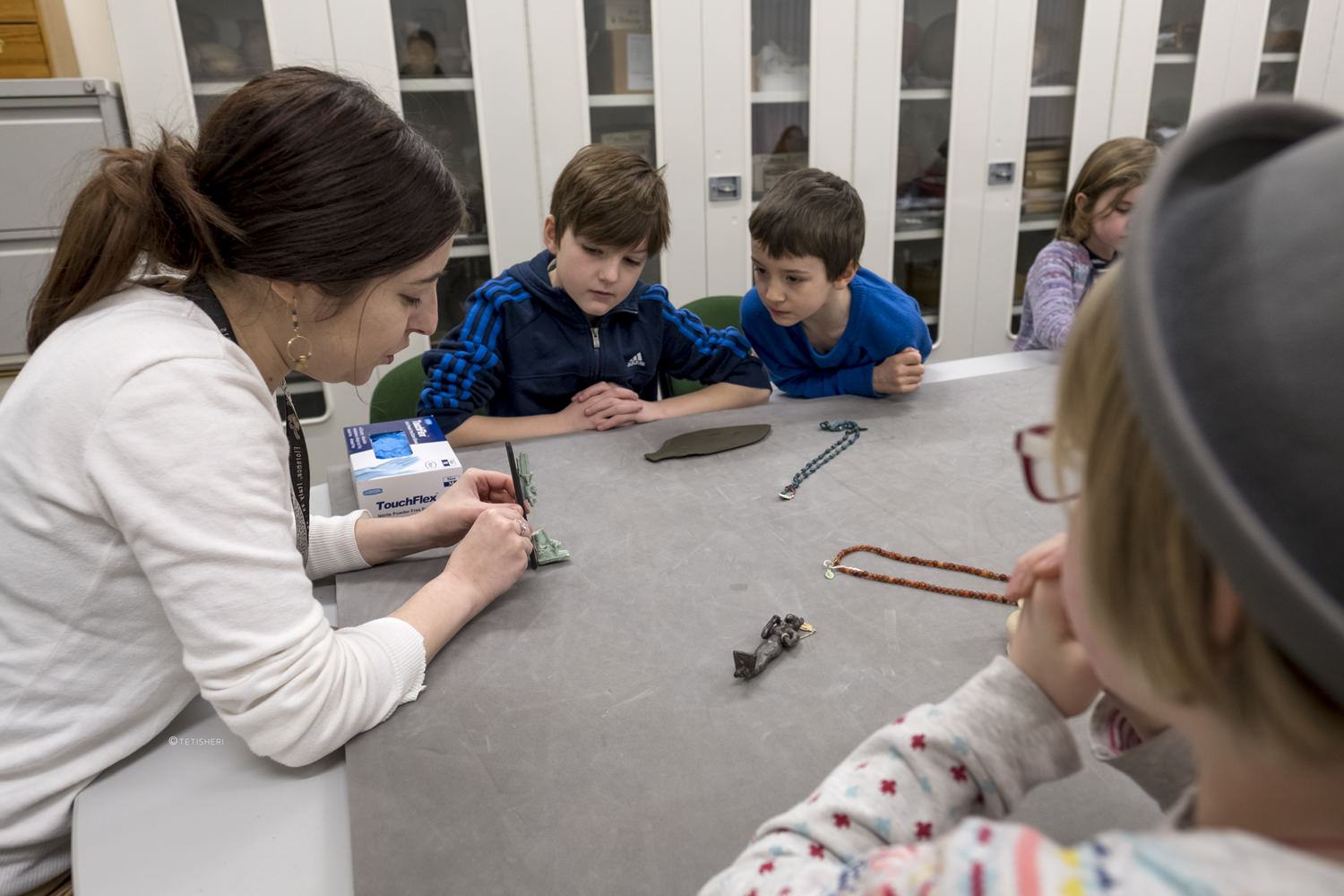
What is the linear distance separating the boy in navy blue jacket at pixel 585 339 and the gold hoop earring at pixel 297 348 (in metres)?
0.60

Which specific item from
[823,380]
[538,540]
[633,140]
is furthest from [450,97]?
[538,540]

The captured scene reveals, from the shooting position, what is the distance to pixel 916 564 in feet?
3.36

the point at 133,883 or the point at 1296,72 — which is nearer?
the point at 133,883

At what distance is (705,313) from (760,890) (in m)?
1.80

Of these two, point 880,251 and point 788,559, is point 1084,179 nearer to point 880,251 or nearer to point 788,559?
point 880,251

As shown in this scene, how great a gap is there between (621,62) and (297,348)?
194 cm

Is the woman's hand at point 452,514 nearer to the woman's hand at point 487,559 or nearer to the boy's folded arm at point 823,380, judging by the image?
the woman's hand at point 487,559

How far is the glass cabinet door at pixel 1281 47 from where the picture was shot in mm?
3316

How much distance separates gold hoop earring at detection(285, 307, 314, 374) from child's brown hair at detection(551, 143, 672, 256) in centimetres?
72

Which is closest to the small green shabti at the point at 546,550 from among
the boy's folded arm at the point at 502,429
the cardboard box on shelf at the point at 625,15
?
the boy's folded arm at the point at 502,429

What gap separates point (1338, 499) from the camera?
0.27 metres

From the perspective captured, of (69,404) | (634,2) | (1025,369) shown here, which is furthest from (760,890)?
(634,2)

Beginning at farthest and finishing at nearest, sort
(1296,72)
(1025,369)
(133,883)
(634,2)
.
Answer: (1296,72) < (634,2) < (1025,369) < (133,883)

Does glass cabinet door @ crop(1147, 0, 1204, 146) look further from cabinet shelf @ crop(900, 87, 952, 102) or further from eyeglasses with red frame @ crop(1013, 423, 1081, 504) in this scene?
eyeglasses with red frame @ crop(1013, 423, 1081, 504)
